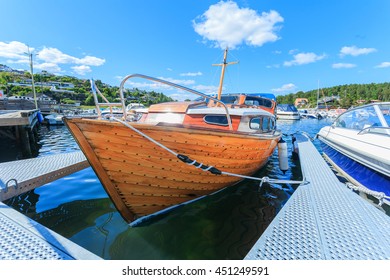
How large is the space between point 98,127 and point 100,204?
2784mm

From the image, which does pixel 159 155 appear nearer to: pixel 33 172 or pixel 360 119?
pixel 33 172

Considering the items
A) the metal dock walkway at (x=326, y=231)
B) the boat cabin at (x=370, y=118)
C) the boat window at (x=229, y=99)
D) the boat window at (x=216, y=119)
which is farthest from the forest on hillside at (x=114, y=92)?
the metal dock walkway at (x=326, y=231)

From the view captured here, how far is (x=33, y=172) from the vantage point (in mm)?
4750

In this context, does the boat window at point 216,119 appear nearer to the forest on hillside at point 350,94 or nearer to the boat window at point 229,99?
the boat window at point 229,99

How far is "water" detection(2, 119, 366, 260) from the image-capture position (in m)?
3.28

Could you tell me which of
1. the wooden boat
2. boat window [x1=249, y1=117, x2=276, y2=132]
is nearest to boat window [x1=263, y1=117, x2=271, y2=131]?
boat window [x1=249, y1=117, x2=276, y2=132]

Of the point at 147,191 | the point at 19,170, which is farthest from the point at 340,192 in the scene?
the point at 19,170

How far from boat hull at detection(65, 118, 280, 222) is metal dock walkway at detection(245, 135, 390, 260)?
155 centimetres

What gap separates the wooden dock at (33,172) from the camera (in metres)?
4.02

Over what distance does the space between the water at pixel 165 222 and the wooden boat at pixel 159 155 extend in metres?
0.37

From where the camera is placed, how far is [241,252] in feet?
10.6

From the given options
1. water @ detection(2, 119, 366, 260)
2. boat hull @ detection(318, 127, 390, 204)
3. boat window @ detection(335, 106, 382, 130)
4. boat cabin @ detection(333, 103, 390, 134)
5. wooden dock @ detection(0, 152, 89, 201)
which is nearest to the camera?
water @ detection(2, 119, 366, 260)

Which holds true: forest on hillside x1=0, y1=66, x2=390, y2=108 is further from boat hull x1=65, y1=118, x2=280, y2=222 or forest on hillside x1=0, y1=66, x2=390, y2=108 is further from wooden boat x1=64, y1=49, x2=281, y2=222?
boat hull x1=65, y1=118, x2=280, y2=222
